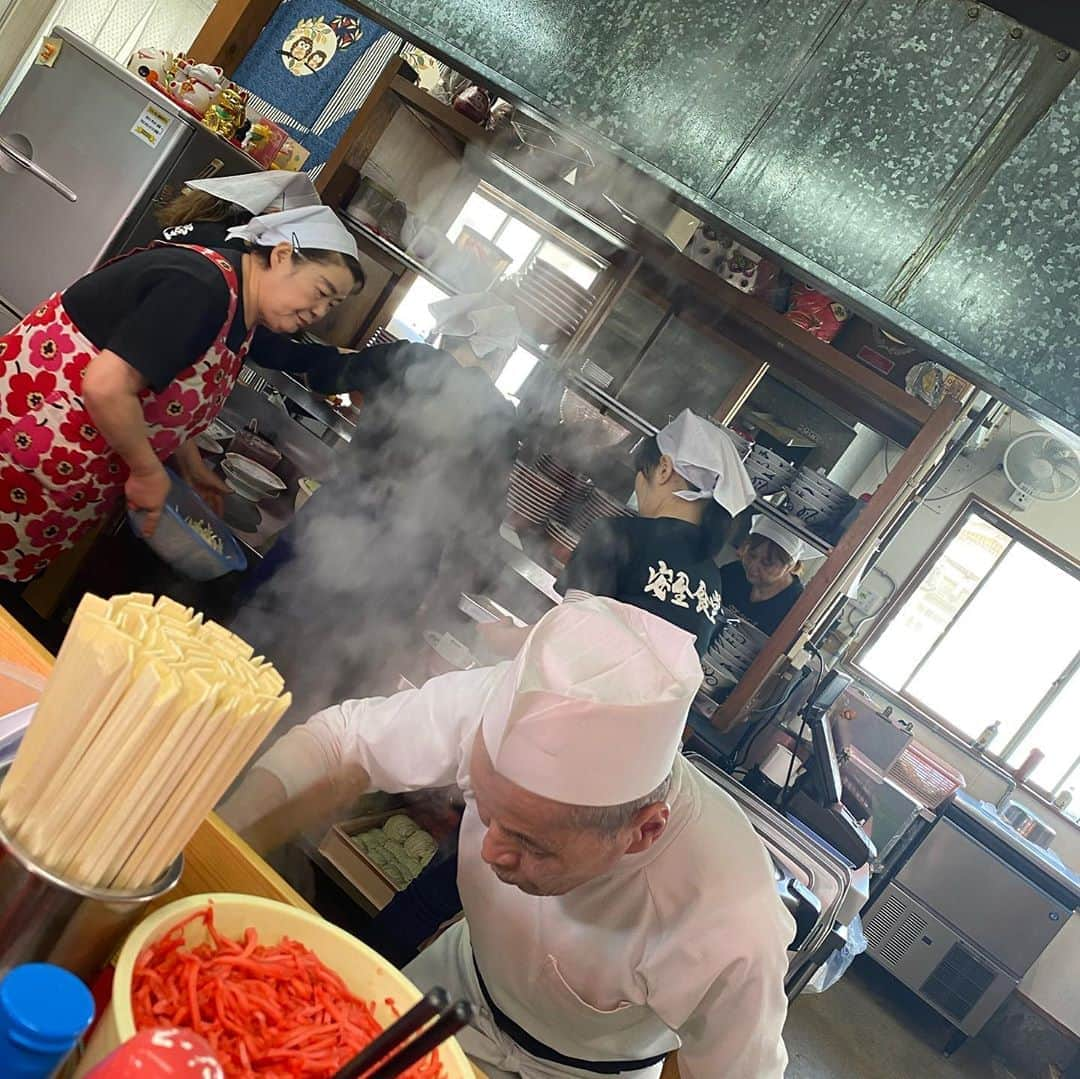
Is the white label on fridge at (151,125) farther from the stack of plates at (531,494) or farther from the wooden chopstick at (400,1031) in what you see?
the wooden chopstick at (400,1031)

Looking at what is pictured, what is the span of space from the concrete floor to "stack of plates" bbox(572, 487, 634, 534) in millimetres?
3191

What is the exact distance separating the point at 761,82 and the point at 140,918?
1610 mm

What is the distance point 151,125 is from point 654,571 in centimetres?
295

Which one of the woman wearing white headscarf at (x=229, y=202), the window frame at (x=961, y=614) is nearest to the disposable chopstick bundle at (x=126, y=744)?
the woman wearing white headscarf at (x=229, y=202)

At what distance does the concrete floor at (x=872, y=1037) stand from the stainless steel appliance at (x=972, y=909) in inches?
11.4

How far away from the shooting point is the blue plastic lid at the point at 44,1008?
76cm

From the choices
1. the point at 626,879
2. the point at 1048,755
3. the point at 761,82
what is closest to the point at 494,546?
the point at 626,879

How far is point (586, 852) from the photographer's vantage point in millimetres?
1739

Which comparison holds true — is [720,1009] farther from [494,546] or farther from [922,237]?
[494,546]

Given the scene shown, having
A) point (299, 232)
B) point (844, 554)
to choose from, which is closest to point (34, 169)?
point (299, 232)

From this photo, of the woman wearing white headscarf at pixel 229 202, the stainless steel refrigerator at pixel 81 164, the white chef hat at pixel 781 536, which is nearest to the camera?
the woman wearing white headscarf at pixel 229 202

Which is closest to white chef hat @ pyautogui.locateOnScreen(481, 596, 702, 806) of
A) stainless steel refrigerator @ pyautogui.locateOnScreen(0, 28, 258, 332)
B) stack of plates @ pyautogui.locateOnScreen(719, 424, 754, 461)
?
stack of plates @ pyautogui.locateOnScreen(719, 424, 754, 461)

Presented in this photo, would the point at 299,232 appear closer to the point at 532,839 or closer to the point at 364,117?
the point at 364,117

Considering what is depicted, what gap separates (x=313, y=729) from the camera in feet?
6.82
